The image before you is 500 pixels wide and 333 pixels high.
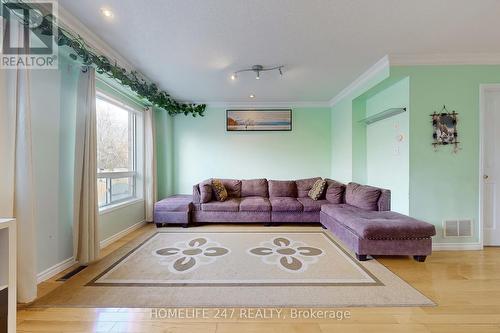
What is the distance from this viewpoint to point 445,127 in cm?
315

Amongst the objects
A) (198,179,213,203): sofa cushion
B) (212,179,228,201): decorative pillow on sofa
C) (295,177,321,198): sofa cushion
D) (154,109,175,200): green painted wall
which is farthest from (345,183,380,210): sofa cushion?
(154,109,175,200): green painted wall

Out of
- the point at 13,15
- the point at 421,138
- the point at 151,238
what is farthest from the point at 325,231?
the point at 13,15

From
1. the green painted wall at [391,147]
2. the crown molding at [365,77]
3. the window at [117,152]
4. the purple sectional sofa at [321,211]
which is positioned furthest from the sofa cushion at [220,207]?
the crown molding at [365,77]

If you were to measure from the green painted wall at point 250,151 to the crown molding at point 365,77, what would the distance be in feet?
2.45

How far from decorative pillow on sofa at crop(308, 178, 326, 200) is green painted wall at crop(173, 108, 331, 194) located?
0.56m

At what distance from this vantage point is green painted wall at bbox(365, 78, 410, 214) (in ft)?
10.8

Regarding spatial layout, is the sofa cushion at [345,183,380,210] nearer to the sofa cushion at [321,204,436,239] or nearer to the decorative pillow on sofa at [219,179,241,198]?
the sofa cushion at [321,204,436,239]

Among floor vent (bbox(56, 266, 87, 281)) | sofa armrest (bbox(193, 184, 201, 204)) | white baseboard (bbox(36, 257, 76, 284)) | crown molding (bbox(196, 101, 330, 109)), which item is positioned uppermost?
crown molding (bbox(196, 101, 330, 109))

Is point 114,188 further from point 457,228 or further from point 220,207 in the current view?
point 457,228

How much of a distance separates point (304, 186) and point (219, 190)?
1856 millimetres

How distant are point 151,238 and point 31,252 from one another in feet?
5.79

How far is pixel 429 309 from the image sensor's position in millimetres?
1909

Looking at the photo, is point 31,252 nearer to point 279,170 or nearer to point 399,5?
point 399,5

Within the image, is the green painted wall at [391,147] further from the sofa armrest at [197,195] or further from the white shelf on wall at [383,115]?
the sofa armrest at [197,195]
